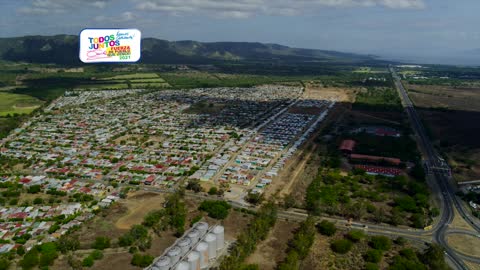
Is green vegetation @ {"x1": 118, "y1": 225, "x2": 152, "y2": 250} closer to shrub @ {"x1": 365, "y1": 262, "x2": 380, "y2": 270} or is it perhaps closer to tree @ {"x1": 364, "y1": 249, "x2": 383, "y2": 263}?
shrub @ {"x1": 365, "y1": 262, "x2": 380, "y2": 270}

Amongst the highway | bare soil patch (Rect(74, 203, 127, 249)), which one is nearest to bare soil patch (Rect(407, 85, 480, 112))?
the highway

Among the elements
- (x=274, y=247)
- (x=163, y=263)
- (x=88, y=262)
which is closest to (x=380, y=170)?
(x=274, y=247)

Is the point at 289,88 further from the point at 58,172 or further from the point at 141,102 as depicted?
the point at 58,172

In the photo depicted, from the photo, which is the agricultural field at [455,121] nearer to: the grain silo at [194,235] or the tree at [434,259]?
the tree at [434,259]

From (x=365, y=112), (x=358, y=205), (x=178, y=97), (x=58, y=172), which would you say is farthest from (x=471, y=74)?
(x=58, y=172)

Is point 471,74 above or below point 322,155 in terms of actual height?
above

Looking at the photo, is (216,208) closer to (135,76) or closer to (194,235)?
(194,235)

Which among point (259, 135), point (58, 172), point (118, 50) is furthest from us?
point (259, 135)
